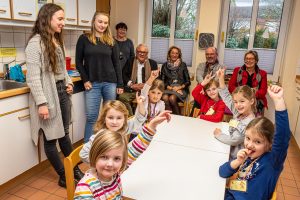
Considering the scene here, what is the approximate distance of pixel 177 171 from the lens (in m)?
1.28

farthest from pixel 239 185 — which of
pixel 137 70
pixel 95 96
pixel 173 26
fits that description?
pixel 173 26

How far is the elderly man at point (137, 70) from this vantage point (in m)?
3.30

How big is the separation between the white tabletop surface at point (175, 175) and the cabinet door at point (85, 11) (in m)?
1.96

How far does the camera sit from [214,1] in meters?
3.56

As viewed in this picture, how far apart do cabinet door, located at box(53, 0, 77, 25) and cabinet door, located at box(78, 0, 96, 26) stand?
9cm

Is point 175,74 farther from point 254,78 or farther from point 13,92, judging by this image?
point 13,92

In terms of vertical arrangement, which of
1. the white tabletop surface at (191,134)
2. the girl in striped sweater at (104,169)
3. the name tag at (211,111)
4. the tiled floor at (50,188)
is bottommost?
the tiled floor at (50,188)

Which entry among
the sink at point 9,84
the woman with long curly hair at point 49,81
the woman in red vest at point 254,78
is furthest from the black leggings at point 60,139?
the woman in red vest at point 254,78

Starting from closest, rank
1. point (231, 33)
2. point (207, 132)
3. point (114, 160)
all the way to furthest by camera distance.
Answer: point (114, 160), point (207, 132), point (231, 33)

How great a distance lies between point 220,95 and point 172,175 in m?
1.22

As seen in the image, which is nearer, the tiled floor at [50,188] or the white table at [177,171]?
the white table at [177,171]

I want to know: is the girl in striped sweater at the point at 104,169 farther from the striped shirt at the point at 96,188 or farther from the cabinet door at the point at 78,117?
the cabinet door at the point at 78,117

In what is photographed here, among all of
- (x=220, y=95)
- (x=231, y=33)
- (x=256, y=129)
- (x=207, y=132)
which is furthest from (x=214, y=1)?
(x=256, y=129)

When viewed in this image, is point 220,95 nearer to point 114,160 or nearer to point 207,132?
point 207,132
